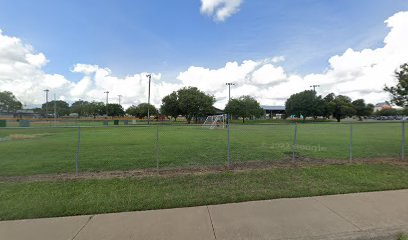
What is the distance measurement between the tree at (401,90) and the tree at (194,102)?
50771mm

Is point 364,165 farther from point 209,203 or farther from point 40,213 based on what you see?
point 40,213

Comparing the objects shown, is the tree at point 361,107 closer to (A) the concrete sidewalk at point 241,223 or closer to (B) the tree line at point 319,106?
(B) the tree line at point 319,106

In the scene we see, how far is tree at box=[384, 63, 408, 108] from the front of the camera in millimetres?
8180

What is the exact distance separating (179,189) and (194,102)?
176 feet

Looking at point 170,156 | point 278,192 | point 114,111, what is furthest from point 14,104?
point 278,192

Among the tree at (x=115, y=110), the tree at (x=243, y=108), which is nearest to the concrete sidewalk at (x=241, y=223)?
the tree at (x=243, y=108)

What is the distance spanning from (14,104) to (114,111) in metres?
39.6

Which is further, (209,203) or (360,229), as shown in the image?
(209,203)

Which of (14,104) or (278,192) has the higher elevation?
(14,104)

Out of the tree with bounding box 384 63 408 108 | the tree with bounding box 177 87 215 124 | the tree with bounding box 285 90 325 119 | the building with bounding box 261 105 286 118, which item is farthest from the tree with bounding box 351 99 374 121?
the tree with bounding box 384 63 408 108

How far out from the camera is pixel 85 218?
405cm

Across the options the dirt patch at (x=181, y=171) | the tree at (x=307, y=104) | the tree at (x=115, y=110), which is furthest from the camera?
the tree at (x=115, y=110)

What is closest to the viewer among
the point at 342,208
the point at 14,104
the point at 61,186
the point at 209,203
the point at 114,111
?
the point at 342,208

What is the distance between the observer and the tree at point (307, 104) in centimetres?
7056
